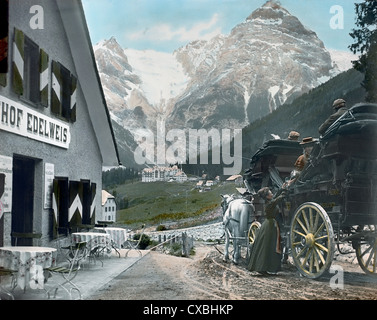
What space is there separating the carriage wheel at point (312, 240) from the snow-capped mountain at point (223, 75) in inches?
67.6

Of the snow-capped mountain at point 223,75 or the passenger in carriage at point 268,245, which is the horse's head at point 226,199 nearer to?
the passenger in carriage at point 268,245

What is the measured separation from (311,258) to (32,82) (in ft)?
16.3

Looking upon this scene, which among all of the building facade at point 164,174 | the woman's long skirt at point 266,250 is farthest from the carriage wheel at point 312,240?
the building facade at point 164,174

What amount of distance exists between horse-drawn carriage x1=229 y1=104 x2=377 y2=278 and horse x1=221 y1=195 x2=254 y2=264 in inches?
47.5

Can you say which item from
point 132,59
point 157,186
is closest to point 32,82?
point 132,59

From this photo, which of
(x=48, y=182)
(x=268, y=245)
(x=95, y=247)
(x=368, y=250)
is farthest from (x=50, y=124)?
(x=368, y=250)

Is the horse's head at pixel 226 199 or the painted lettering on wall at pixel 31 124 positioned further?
the horse's head at pixel 226 199

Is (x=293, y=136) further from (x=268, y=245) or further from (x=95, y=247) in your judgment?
(x=95, y=247)

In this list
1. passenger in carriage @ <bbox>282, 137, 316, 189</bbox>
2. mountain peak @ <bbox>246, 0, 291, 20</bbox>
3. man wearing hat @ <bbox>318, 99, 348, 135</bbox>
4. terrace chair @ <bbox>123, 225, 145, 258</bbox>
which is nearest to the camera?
man wearing hat @ <bbox>318, 99, 348, 135</bbox>

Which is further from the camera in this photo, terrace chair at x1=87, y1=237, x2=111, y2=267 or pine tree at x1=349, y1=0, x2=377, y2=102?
terrace chair at x1=87, y1=237, x2=111, y2=267

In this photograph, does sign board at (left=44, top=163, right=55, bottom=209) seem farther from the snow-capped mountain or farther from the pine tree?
the pine tree

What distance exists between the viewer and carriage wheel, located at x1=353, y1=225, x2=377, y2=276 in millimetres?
7121

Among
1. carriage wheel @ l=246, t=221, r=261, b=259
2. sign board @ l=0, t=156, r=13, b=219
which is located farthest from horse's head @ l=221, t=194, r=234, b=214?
sign board @ l=0, t=156, r=13, b=219

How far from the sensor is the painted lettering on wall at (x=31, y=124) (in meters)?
7.86
